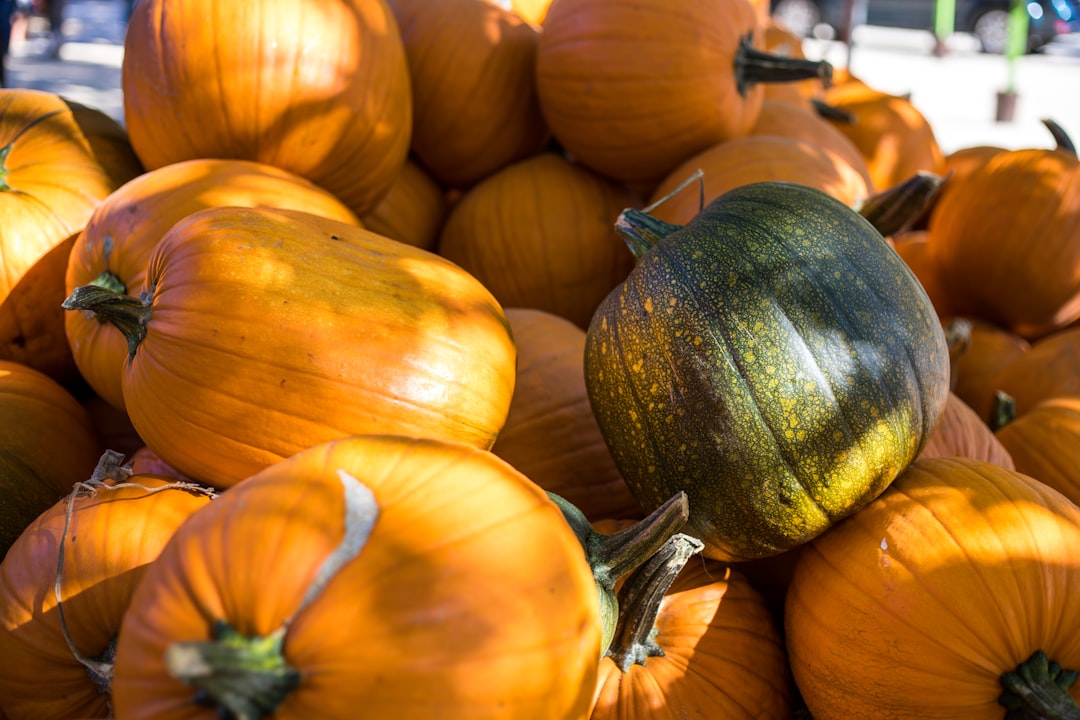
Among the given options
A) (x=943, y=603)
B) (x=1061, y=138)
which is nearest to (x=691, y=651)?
(x=943, y=603)

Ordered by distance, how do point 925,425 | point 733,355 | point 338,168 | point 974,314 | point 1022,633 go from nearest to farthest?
point 1022,633 < point 733,355 < point 925,425 < point 338,168 < point 974,314

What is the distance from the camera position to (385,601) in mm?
1022

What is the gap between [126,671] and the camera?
3.44 feet

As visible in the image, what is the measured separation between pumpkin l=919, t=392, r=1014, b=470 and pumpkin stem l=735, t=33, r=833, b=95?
1.06 meters

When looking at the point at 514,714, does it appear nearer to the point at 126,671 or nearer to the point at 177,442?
the point at 126,671

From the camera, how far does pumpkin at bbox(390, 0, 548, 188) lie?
2668mm

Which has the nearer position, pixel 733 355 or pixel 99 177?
pixel 733 355

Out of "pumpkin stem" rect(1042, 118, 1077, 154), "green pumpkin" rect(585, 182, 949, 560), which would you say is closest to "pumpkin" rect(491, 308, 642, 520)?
"green pumpkin" rect(585, 182, 949, 560)

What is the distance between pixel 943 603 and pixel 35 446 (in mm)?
1861

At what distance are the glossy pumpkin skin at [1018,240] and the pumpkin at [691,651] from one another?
1915 millimetres

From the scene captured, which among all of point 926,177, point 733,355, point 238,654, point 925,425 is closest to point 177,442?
point 238,654

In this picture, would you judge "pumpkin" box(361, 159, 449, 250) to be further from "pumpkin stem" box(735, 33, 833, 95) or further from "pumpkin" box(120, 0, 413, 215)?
"pumpkin stem" box(735, 33, 833, 95)

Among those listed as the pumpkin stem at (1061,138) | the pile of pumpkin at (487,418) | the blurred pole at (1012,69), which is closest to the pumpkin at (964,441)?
the pile of pumpkin at (487,418)

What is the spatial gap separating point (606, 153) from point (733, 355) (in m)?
1.32
